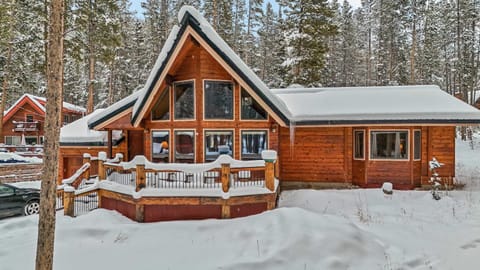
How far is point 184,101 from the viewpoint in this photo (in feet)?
32.9

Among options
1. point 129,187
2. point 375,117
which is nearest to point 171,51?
point 129,187

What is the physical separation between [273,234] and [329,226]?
4.09 feet

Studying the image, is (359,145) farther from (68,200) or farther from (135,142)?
(68,200)

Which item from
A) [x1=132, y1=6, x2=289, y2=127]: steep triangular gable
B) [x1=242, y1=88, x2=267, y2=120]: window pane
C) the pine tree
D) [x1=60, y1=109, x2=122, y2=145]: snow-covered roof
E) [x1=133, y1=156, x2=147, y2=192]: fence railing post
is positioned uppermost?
the pine tree

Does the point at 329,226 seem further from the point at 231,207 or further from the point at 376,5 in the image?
the point at 376,5

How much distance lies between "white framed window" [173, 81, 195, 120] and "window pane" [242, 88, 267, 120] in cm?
171

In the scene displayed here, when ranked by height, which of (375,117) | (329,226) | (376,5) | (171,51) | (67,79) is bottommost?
(329,226)

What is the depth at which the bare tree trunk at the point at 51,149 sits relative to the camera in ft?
14.9

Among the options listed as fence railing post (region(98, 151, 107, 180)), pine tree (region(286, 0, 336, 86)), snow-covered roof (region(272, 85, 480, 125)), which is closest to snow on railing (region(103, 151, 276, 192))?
fence railing post (region(98, 151, 107, 180))

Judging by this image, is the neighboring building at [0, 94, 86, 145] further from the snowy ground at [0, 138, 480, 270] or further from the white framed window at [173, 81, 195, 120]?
the snowy ground at [0, 138, 480, 270]

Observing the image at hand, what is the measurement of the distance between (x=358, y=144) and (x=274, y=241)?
6.62m

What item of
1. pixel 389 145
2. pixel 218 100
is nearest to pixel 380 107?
pixel 389 145

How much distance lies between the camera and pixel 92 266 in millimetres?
5605

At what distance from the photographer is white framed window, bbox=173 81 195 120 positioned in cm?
990
